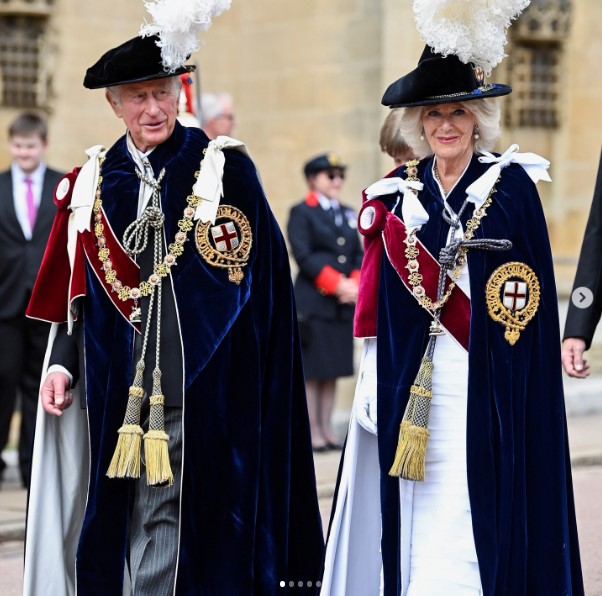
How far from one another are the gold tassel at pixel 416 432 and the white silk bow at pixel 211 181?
835 mm

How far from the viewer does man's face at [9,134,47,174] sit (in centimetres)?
933

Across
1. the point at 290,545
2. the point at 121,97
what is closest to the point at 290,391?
the point at 290,545

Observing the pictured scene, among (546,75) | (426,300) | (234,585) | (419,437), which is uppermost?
(546,75)

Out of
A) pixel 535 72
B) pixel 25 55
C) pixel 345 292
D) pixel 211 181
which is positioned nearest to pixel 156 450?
pixel 211 181

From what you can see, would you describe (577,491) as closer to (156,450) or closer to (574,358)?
(574,358)

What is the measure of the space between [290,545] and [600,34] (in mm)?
8644

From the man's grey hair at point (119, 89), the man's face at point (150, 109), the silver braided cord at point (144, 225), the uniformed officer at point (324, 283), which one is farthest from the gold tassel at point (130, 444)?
the uniformed officer at point (324, 283)

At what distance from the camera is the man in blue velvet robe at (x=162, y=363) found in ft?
17.7

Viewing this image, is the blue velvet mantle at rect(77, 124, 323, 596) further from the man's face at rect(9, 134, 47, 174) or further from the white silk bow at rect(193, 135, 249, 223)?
the man's face at rect(9, 134, 47, 174)

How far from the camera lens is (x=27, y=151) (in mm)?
9328

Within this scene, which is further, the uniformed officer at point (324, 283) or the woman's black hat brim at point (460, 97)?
the uniformed officer at point (324, 283)

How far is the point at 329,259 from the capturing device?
34.8ft

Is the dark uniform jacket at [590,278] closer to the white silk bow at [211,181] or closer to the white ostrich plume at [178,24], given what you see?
the white silk bow at [211,181]

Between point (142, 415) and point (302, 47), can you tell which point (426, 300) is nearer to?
point (142, 415)
